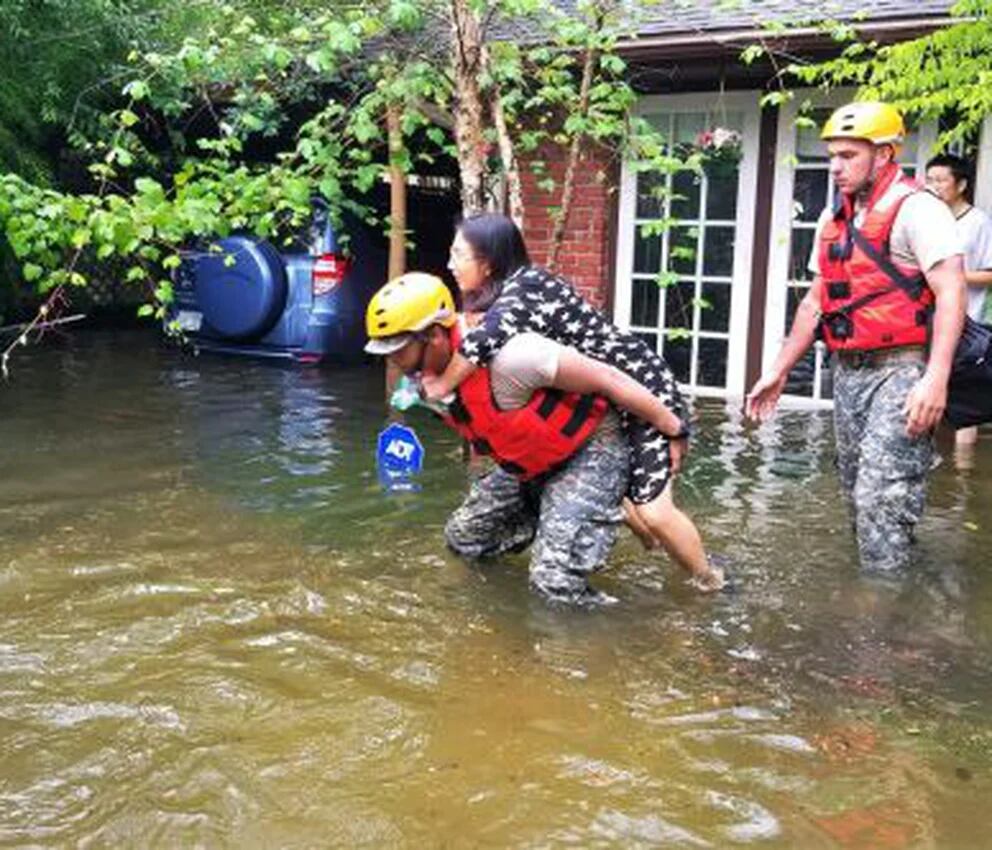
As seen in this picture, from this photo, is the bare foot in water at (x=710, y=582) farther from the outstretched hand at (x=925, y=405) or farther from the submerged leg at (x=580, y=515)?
the outstretched hand at (x=925, y=405)

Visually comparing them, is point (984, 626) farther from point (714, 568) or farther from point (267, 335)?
point (267, 335)

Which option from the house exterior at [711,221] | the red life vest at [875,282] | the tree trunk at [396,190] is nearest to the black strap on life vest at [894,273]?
the red life vest at [875,282]

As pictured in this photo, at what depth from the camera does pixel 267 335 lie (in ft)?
36.8

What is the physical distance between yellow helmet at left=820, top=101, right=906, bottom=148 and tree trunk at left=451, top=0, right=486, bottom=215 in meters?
2.28

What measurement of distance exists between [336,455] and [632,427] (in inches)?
138

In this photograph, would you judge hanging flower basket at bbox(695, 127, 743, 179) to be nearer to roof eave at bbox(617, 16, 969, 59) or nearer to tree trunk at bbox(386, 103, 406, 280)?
roof eave at bbox(617, 16, 969, 59)

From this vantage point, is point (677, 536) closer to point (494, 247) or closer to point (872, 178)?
point (494, 247)

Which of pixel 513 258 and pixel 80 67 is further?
pixel 80 67

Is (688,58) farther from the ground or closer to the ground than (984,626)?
farther from the ground

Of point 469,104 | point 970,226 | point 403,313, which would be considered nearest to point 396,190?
point 469,104

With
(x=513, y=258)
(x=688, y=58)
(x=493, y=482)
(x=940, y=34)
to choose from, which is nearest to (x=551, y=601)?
(x=493, y=482)

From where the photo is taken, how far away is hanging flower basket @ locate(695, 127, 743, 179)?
938 centimetres

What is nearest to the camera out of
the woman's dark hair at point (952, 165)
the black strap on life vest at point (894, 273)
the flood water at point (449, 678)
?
the flood water at point (449, 678)

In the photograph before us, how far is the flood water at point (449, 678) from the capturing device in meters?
3.19
